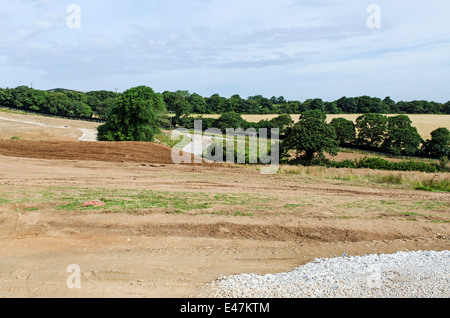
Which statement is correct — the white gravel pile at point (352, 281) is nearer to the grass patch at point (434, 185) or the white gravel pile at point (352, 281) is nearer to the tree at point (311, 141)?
the grass patch at point (434, 185)

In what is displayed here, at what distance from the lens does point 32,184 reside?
16.5m

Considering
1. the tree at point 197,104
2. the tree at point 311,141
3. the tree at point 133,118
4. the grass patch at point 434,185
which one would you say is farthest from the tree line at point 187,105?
the grass patch at point 434,185

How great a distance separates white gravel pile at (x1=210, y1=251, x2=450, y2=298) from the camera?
21.5ft

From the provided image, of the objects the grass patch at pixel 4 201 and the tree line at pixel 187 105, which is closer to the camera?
the grass patch at pixel 4 201

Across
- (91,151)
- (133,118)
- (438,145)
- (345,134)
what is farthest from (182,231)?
(345,134)

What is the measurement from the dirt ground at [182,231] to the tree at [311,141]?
22303 mm

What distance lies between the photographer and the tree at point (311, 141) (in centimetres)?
4122

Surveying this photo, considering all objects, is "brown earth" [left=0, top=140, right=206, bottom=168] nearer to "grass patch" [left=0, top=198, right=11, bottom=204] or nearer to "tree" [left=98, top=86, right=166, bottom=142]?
"tree" [left=98, top=86, right=166, bottom=142]

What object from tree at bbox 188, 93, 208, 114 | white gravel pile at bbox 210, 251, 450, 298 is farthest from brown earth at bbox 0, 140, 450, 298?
tree at bbox 188, 93, 208, 114

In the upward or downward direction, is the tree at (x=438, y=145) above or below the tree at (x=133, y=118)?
below
